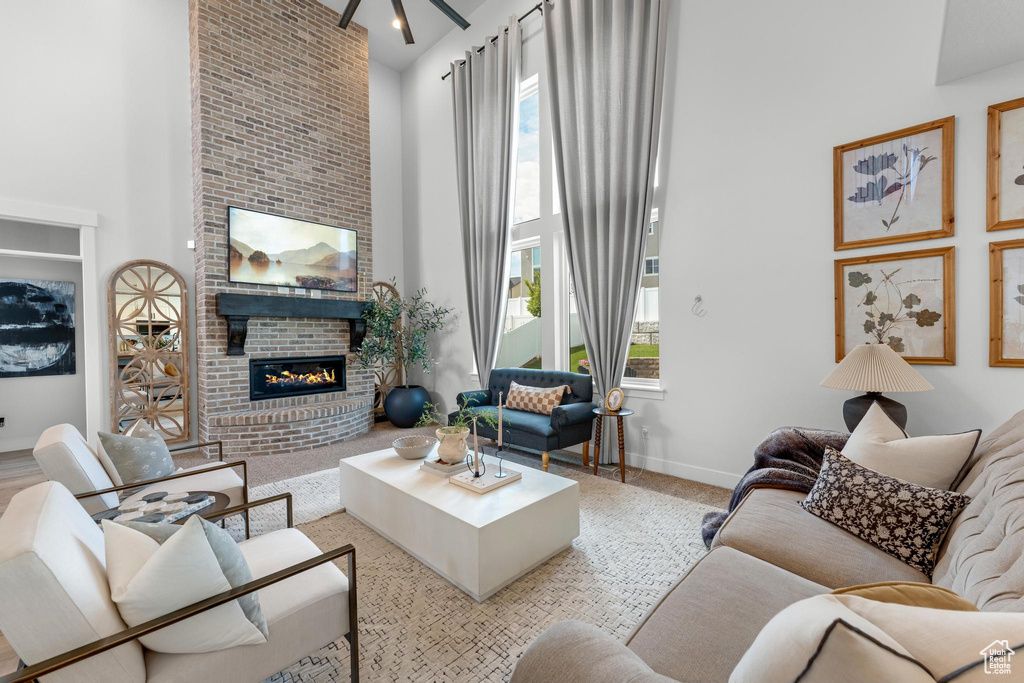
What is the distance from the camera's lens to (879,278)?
2.72m

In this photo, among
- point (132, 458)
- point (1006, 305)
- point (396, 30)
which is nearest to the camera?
point (132, 458)

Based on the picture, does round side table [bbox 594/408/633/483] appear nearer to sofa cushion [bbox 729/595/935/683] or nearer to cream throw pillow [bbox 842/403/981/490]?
cream throw pillow [bbox 842/403/981/490]

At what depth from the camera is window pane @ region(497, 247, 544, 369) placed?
16.0 feet

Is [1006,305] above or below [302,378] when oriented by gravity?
above

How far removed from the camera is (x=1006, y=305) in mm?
2342

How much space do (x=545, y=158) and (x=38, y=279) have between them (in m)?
5.48

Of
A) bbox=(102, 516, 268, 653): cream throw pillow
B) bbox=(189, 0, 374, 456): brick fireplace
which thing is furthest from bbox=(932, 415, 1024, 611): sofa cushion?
bbox=(189, 0, 374, 456): brick fireplace

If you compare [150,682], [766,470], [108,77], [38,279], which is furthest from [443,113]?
[150,682]

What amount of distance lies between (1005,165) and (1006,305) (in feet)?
2.54

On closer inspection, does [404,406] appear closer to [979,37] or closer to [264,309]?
[264,309]

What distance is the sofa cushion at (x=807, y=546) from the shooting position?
139cm

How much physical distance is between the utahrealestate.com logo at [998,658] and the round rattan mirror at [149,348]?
5.67m

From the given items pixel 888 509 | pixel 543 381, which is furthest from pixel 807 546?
pixel 543 381

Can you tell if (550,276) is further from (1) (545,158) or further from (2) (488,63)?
(2) (488,63)
